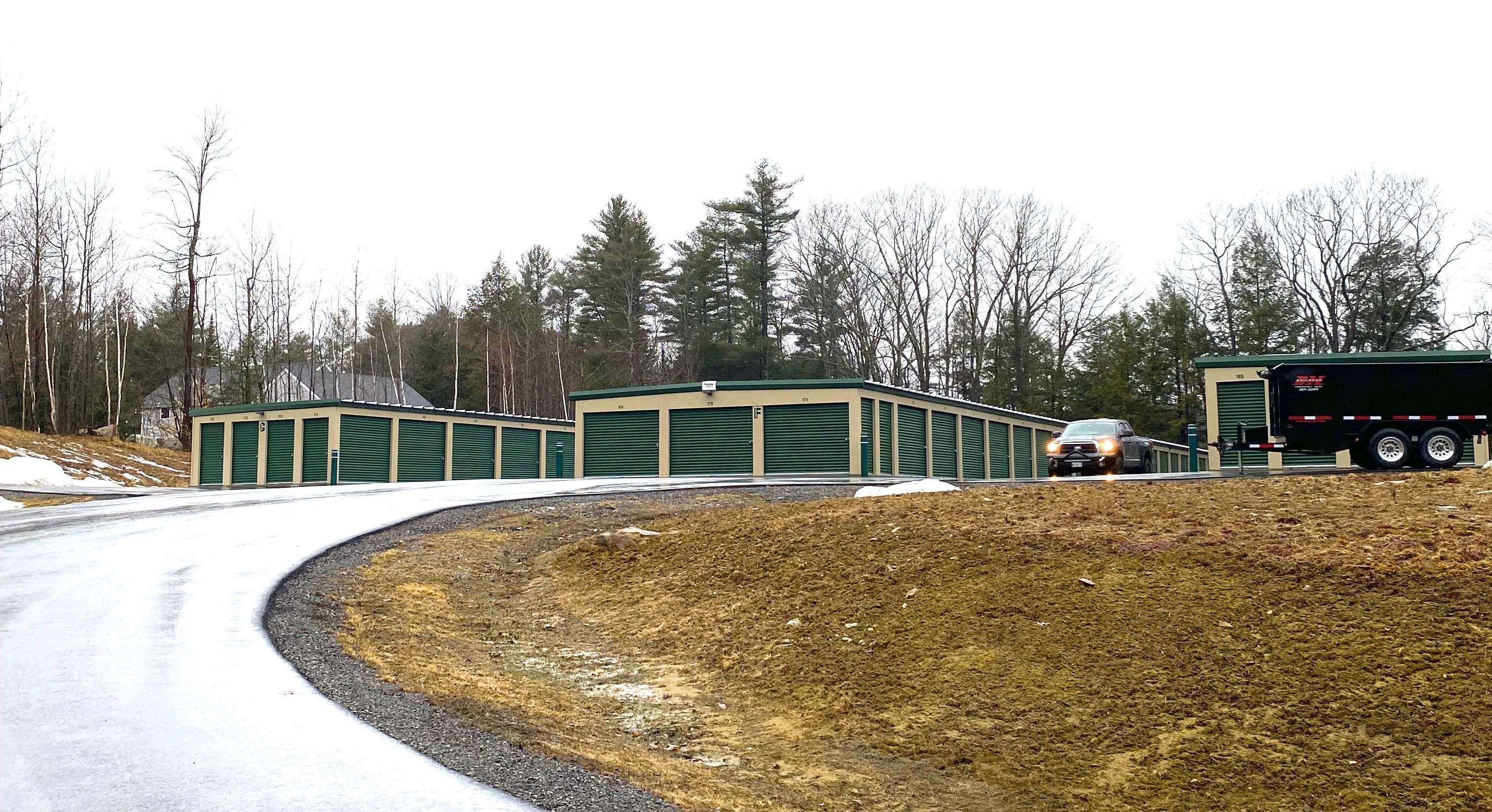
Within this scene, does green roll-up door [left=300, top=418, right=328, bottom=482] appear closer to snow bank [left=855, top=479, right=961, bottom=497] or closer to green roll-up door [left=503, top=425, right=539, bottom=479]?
green roll-up door [left=503, top=425, right=539, bottom=479]

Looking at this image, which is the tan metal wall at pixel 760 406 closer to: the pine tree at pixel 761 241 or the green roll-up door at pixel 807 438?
the green roll-up door at pixel 807 438

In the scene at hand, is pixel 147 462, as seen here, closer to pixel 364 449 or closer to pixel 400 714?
pixel 364 449

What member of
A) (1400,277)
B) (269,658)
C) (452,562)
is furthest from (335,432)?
(1400,277)

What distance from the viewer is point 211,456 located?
38688 millimetres

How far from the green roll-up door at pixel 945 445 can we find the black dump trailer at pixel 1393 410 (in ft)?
54.1

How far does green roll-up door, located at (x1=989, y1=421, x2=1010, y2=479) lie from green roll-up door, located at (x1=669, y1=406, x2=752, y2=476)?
11465 mm

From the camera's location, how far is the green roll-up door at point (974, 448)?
3696 centimetres

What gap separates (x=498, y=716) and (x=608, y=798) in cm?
168

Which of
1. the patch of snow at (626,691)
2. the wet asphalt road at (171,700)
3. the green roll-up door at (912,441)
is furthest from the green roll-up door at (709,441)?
the patch of snow at (626,691)

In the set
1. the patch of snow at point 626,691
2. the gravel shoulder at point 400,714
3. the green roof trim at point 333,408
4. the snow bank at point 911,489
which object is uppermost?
the green roof trim at point 333,408

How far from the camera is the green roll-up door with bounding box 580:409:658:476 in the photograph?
1305 inches

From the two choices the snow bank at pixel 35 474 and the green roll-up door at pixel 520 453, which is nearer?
the snow bank at pixel 35 474

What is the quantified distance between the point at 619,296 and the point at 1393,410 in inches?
1777

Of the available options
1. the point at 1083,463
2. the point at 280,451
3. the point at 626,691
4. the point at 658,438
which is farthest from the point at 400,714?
the point at 280,451
